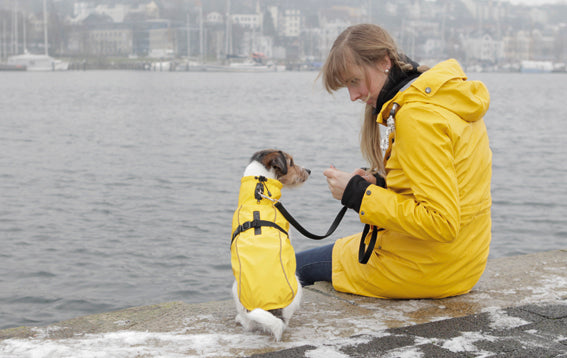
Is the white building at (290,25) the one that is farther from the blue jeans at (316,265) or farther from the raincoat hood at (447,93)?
the raincoat hood at (447,93)

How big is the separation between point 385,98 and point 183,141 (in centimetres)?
1851

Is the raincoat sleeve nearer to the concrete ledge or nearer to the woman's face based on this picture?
the woman's face

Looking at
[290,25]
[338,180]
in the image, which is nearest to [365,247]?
[338,180]

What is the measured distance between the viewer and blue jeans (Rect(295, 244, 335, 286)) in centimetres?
390

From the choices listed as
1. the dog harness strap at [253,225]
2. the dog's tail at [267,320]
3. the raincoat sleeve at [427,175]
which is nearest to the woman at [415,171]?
the raincoat sleeve at [427,175]

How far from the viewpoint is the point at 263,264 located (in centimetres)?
315

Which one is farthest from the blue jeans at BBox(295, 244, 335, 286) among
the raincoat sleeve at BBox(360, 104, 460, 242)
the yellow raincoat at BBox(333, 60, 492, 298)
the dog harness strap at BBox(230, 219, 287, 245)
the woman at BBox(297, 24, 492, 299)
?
the raincoat sleeve at BBox(360, 104, 460, 242)

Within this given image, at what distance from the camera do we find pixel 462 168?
319 cm

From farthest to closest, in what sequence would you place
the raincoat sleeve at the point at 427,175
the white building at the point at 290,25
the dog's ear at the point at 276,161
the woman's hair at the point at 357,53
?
the white building at the point at 290,25, the dog's ear at the point at 276,161, the woman's hair at the point at 357,53, the raincoat sleeve at the point at 427,175

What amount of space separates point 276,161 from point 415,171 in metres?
1.00

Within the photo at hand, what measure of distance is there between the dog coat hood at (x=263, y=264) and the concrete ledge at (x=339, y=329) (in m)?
0.21

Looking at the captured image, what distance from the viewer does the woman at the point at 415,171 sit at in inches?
120

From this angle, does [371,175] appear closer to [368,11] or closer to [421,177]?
[421,177]

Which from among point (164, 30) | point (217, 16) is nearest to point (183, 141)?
point (164, 30)
